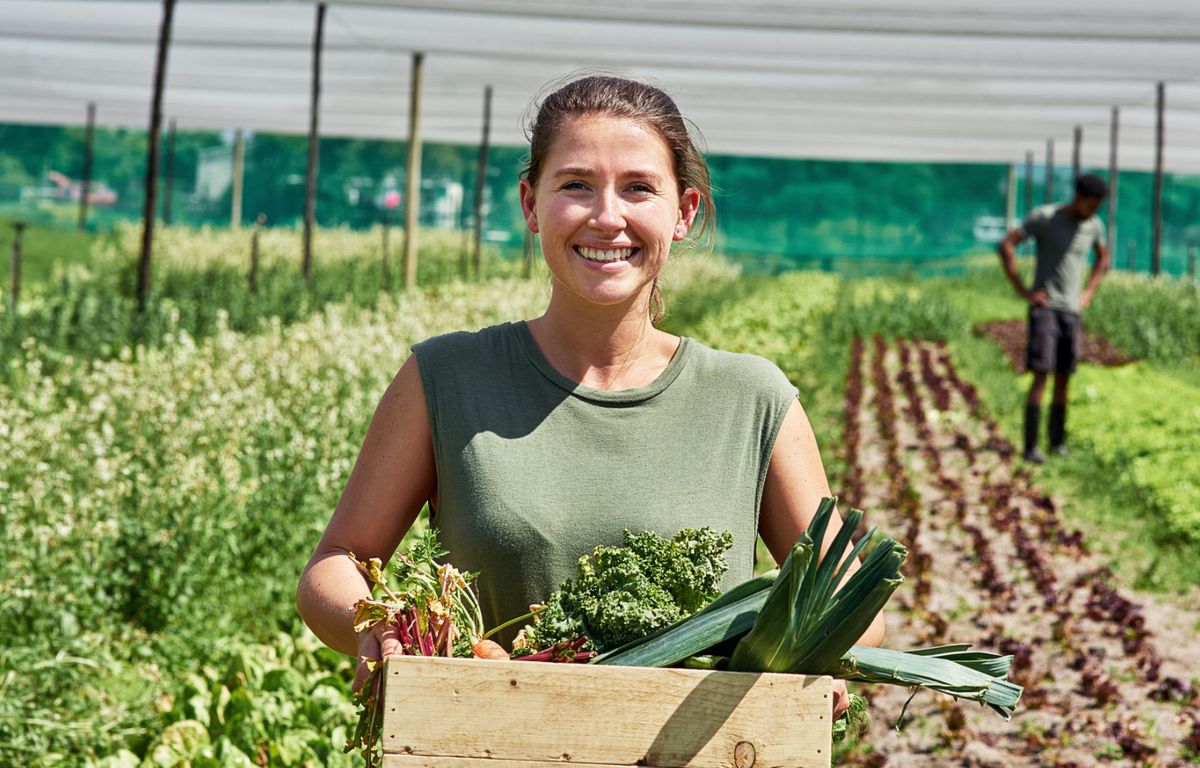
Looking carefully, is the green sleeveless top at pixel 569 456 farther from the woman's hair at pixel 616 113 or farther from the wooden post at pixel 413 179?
the wooden post at pixel 413 179

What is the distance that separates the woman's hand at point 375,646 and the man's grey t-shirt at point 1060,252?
7.01 metres

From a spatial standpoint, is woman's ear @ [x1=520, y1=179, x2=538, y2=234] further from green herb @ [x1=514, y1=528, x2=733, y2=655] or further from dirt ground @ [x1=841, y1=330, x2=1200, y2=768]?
dirt ground @ [x1=841, y1=330, x2=1200, y2=768]

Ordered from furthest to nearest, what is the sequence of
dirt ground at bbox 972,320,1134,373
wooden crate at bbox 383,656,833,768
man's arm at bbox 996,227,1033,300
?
1. dirt ground at bbox 972,320,1134,373
2. man's arm at bbox 996,227,1033,300
3. wooden crate at bbox 383,656,833,768

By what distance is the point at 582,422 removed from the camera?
164cm

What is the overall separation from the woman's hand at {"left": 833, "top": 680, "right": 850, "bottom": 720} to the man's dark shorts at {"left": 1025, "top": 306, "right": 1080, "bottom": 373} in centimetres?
667

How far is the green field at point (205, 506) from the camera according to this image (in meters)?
3.29

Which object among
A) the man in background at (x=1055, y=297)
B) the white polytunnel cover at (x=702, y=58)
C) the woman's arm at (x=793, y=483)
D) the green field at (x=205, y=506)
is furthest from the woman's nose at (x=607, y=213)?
the white polytunnel cover at (x=702, y=58)

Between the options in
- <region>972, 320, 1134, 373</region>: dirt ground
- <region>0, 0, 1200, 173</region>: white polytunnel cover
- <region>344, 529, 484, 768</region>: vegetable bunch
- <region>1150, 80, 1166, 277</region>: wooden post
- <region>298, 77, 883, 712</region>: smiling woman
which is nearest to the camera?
<region>344, 529, 484, 768</region>: vegetable bunch

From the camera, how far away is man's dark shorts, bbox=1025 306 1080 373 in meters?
7.76

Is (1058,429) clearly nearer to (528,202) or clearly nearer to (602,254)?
(528,202)

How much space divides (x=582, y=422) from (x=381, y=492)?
26 cm

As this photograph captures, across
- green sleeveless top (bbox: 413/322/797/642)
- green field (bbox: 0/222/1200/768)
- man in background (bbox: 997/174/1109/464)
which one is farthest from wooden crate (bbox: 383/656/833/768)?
man in background (bbox: 997/174/1109/464)

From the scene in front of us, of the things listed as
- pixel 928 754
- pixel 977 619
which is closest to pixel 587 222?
pixel 928 754

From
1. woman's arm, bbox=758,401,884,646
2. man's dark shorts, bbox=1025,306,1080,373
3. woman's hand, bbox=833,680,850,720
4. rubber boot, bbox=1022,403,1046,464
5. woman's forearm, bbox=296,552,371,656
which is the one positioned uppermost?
man's dark shorts, bbox=1025,306,1080,373
